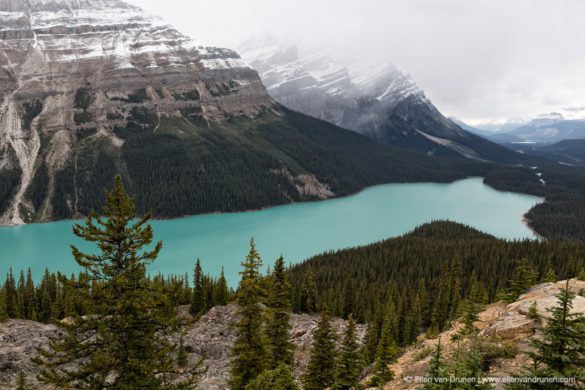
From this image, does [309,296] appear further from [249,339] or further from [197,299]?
[249,339]

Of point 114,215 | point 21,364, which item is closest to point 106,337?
point 114,215

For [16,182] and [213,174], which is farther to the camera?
[213,174]

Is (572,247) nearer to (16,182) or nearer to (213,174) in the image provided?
(213,174)

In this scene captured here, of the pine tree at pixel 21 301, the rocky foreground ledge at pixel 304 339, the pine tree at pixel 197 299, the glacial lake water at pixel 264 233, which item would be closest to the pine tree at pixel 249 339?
the rocky foreground ledge at pixel 304 339

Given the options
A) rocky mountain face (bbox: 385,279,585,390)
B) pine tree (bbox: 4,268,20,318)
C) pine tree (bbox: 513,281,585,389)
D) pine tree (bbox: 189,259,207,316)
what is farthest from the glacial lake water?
pine tree (bbox: 513,281,585,389)

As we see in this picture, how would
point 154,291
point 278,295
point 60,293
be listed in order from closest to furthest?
1. point 154,291
2. point 278,295
3. point 60,293

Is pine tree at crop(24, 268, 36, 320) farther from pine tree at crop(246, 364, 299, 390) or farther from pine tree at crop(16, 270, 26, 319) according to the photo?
pine tree at crop(246, 364, 299, 390)

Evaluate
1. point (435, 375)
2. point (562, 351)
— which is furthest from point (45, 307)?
point (562, 351)
